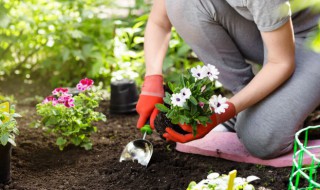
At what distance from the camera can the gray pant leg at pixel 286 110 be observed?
241 centimetres

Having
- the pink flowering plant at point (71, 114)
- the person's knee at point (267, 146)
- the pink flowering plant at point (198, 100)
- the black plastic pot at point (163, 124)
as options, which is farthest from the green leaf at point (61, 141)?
the person's knee at point (267, 146)

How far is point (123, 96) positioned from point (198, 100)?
1.08 m

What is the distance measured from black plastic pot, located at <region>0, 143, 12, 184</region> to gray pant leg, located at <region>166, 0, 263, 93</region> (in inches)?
35.6

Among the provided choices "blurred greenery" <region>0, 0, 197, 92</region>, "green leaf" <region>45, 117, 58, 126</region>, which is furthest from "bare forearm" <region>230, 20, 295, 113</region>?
"blurred greenery" <region>0, 0, 197, 92</region>

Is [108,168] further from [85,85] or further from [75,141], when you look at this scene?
[85,85]

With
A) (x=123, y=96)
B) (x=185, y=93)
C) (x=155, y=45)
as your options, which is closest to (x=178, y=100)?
(x=185, y=93)

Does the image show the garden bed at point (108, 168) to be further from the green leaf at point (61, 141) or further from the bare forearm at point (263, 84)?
the bare forearm at point (263, 84)

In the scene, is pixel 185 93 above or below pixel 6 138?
above

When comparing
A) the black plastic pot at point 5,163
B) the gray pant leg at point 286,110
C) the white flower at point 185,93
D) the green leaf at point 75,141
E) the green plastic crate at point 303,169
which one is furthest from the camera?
the green leaf at point 75,141

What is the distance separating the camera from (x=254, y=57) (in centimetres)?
265

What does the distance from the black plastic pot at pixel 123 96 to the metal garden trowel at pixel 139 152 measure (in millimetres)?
670

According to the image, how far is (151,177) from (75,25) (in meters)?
1.59

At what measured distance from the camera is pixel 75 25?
364cm

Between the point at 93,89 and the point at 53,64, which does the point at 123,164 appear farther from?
the point at 53,64
